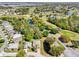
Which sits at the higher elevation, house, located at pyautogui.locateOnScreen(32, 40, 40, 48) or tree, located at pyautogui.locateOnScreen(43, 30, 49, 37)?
tree, located at pyautogui.locateOnScreen(43, 30, 49, 37)

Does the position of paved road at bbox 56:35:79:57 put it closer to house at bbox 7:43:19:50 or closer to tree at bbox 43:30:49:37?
tree at bbox 43:30:49:37

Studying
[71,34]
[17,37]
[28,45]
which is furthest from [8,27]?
[71,34]

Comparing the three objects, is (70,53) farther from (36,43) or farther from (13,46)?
(13,46)

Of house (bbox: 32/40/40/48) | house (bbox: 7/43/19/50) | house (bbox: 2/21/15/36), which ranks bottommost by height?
house (bbox: 7/43/19/50)

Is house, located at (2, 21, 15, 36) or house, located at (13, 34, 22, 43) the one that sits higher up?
house, located at (2, 21, 15, 36)

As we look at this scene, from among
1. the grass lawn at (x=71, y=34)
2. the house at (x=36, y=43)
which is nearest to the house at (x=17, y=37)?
the house at (x=36, y=43)

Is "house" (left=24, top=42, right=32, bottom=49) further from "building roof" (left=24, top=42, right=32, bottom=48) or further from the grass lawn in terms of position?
the grass lawn

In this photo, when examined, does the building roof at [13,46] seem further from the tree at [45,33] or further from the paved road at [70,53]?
the paved road at [70,53]

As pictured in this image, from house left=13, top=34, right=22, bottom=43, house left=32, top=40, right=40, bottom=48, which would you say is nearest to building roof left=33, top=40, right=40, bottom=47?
house left=32, top=40, right=40, bottom=48

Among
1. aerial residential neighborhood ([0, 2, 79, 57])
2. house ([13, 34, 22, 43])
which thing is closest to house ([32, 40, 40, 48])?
aerial residential neighborhood ([0, 2, 79, 57])
